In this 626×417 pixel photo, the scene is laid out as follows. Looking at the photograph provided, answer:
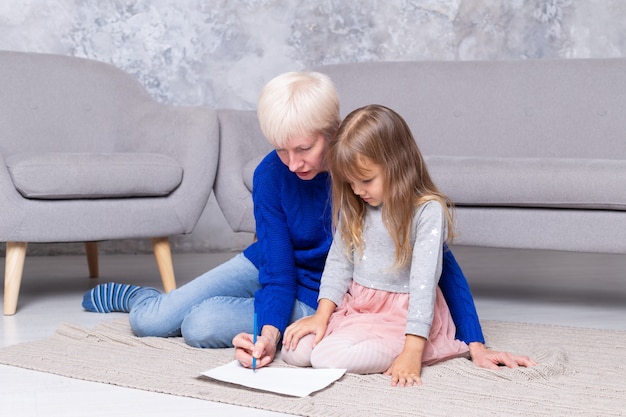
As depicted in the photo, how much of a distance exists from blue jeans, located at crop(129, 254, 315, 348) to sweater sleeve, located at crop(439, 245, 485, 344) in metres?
0.30

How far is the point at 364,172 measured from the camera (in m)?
1.59

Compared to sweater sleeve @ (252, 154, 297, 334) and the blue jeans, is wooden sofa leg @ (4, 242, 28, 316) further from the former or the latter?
sweater sleeve @ (252, 154, 297, 334)

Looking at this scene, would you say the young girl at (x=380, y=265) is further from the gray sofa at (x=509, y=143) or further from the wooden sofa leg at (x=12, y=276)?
the wooden sofa leg at (x=12, y=276)

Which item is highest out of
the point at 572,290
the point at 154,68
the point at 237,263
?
the point at 154,68

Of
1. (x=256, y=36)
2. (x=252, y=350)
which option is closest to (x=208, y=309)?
(x=252, y=350)

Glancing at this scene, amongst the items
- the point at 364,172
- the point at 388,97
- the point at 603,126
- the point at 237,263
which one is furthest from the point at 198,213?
the point at 603,126

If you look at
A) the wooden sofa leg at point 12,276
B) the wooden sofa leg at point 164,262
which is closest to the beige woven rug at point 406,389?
the wooden sofa leg at point 12,276

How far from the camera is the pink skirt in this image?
1652 millimetres

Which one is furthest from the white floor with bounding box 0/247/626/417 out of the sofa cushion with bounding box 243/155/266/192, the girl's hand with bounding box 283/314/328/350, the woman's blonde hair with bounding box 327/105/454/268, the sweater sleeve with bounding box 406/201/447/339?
the sofa cushion with bounding box 243/155/266/192

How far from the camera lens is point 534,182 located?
2.31 meters

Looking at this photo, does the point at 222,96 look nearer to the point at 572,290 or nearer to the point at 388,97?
the point at 388,97

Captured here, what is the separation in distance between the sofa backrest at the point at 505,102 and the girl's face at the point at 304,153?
1.48 metres

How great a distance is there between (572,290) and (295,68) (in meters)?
1.75

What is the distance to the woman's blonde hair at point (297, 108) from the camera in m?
1.61
